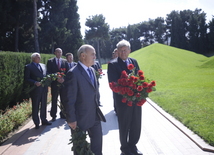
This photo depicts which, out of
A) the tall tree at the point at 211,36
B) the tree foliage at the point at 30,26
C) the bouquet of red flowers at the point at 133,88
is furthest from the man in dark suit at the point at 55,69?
the tall tree at the point at 211,36

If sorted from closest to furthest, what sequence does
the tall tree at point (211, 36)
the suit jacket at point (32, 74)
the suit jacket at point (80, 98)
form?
the suit jacket at point (80, 98), the suit jacket at point (32, 74), the tall tree at point (211, 36)

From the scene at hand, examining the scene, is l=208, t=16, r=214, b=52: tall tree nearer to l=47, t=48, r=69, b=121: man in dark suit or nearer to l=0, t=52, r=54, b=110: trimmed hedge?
l=0, t=52, r=54, b=110: trimmed hedge

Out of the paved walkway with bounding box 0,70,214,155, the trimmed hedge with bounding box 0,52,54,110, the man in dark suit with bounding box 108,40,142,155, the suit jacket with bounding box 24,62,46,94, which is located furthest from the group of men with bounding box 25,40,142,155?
the trimmed hedge with bounding box 0,52,54,110

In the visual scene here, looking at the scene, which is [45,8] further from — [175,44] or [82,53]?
[175,44]

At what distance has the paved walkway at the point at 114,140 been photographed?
13.9ft

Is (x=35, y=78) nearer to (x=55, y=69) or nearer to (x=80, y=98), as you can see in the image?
(x=55, y=69)

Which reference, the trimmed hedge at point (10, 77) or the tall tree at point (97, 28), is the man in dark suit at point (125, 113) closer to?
the trimmed hedge at point (10, 77)

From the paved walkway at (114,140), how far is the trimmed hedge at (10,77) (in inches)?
76.2

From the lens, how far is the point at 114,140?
4.88m

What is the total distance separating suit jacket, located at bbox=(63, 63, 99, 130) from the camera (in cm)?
273

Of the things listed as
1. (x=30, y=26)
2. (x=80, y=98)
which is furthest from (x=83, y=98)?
(x=30, y=26)

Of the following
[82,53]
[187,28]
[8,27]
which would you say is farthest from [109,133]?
[187,28]

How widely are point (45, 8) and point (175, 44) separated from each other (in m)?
52.8

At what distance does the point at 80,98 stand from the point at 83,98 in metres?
0.05
